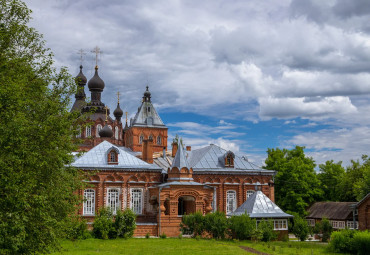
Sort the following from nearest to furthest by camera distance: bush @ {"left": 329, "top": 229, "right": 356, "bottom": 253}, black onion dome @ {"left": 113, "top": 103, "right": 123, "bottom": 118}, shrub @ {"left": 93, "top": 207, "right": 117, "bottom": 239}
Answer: bush @ {"left": 329, "top": 229, "right": 356, "bottom": 253}
shrub @ {"left": 93, "top": 207, "right": 117, "bottom": 239}
black onion dome @ {"left": 113, "top": 103, "right": 123, "bottom": 118}

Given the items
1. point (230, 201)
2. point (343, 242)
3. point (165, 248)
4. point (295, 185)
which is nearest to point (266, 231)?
point (343, 242)

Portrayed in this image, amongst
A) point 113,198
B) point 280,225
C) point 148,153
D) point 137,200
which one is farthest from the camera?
point 148,153

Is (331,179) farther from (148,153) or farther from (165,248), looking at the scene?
(165,248)

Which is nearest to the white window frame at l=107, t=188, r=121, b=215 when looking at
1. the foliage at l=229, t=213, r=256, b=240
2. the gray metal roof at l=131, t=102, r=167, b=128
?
the foliage at l=229, t=213, r=256, b=240

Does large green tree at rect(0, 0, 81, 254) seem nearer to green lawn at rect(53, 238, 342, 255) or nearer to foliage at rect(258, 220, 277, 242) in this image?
green lawn at rect(53, 238, 342, 255)

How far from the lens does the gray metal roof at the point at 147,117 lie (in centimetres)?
6067

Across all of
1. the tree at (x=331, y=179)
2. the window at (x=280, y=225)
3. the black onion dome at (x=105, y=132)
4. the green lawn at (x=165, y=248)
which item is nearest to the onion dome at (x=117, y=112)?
the black onion dome at (x=105, y=132)

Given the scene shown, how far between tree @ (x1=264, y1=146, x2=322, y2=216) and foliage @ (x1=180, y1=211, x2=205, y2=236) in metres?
17.1

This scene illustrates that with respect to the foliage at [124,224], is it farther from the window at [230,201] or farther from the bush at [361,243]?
the bush at [361,243]

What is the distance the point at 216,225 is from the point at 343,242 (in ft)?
29.3

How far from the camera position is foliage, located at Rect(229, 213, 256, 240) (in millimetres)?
28188

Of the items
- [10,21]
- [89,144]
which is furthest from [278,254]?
[89,144]

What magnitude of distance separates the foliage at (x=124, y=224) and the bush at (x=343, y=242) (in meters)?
13.1

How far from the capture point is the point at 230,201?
39469mm
